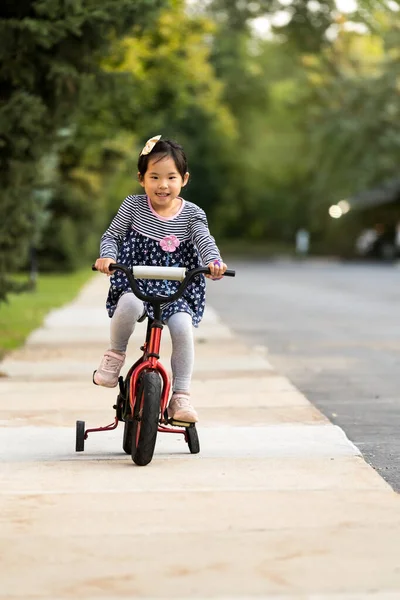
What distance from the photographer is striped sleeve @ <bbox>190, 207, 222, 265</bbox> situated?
6.90 meters

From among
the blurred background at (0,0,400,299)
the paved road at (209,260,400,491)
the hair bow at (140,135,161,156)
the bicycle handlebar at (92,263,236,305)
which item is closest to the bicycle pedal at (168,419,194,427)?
the bicycle handlebar at (92,263,236,305)

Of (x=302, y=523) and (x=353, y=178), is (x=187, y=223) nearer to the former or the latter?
(x=302, y=523)

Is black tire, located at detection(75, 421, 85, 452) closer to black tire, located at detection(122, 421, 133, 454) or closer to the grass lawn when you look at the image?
black tire, located at detection(122, 421, 133, 454)

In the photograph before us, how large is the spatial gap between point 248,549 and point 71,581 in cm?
78

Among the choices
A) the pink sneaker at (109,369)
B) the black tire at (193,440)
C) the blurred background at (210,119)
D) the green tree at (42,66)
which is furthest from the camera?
the blurred background at (210,119)

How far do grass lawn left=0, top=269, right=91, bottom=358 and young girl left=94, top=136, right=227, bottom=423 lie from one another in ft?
21.2

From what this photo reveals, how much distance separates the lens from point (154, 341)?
695 centimetres

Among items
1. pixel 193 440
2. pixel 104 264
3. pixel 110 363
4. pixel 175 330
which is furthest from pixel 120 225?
pixel 193 440

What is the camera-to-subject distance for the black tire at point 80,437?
295 inches

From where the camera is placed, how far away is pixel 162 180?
704 centimetres

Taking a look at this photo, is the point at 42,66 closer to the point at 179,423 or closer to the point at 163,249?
the point at 163,249

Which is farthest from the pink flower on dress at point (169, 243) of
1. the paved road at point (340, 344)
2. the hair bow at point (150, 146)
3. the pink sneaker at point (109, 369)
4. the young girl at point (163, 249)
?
the paved road at point (340, 344)

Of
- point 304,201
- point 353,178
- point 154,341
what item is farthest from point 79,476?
point 304,201

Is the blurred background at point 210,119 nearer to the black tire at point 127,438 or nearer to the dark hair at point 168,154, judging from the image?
the dark hair at point 168,154
